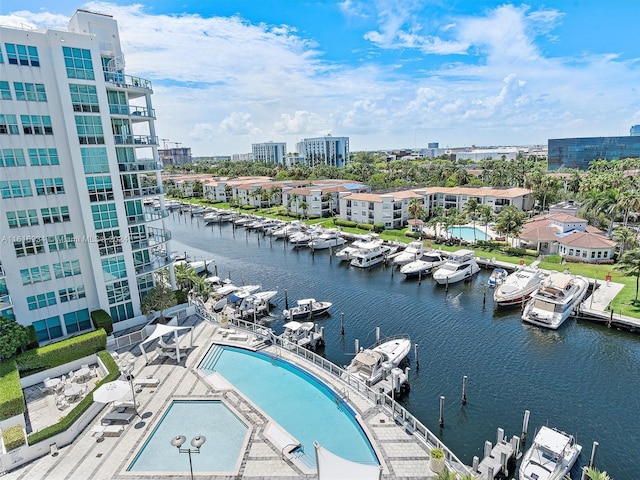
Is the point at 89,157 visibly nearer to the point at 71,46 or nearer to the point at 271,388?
the point at 71,46

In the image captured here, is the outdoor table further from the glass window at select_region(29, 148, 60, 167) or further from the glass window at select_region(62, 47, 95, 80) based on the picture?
the glass window at select_region(62, 47, 95, 80)

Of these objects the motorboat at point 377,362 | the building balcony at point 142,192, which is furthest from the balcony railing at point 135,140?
the motorboat at point 377,362

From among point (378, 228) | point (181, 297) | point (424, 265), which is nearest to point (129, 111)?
point (181, 297)

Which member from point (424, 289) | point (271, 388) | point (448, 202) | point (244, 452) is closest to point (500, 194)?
point (448, 202)

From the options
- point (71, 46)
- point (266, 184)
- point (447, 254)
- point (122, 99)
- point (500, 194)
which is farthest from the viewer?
point (266, 184)

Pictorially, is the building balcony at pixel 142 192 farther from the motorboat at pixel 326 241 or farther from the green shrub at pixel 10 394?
the motorboat at pixel 326 241
